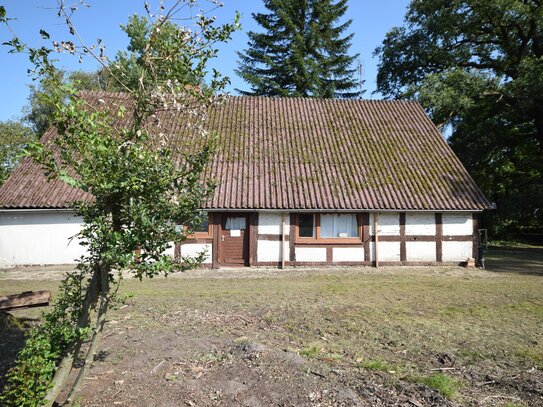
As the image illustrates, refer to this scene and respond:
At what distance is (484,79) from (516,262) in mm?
9760

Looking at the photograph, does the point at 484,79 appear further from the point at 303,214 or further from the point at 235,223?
the point at 235,223

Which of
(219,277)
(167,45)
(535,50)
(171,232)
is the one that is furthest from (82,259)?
(535,50)

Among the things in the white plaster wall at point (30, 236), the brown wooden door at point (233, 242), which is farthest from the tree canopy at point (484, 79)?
the white plaster wall at point (30, 236)

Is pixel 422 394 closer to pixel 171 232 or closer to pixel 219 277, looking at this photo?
pixel 171 232

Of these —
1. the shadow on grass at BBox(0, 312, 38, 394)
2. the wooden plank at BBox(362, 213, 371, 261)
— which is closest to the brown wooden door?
the wooden plank at BBox(362, 213, 371, 261)

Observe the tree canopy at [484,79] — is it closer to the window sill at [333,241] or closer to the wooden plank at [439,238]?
the wooden plank at [439,238]

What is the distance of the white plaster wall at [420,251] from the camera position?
15469 millimetres

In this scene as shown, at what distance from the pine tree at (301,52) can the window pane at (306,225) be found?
1751cm

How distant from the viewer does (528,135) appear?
23.1 metres

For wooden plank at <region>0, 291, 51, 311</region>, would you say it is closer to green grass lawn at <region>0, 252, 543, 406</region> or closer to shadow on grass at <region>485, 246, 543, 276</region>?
green grass lawn at <region>0, 252, 543, 406</region>

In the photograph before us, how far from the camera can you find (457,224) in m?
15.6

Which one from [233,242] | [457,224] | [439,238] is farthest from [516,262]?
[233,242]

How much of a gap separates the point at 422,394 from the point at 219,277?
9.30 metres

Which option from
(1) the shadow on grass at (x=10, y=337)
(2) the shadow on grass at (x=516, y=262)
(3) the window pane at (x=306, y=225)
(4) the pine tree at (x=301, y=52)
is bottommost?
(1) the shadow on grass at (x=10, y=337)
